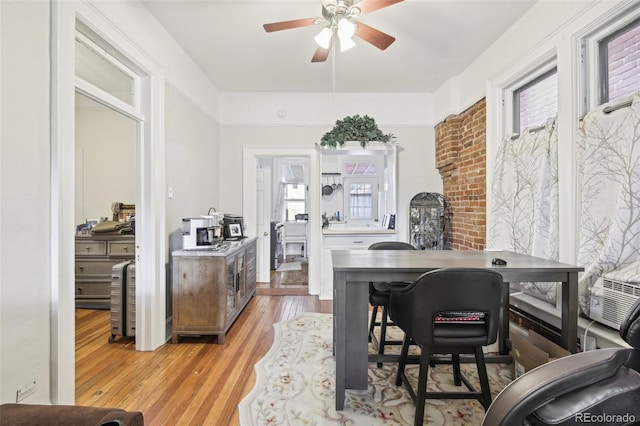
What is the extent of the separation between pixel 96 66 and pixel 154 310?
2.01 meters

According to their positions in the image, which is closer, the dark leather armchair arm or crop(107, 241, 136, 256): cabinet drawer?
the dark leather armchair arm

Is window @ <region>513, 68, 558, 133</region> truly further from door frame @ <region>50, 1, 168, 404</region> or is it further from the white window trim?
door frame @ <region>50, 1, 168, 404</region>

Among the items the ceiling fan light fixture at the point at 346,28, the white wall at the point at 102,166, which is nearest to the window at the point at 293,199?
the white wall at the point at 102,166

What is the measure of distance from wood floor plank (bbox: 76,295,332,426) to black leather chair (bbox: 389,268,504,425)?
3.91 ft

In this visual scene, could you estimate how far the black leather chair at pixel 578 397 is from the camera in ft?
2.13

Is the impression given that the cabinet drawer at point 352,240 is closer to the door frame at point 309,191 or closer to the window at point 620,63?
the door frame at point 309,191

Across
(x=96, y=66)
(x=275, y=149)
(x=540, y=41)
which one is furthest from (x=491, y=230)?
(x=96, y=66)

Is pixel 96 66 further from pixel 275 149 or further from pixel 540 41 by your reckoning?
pixel 540 41

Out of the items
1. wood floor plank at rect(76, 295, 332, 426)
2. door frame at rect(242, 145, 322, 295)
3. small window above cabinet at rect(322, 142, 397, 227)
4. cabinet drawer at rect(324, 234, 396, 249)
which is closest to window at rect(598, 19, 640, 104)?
cabinet drawer at rect(324, 234, 396, 249)

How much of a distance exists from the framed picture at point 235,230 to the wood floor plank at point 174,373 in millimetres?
1061

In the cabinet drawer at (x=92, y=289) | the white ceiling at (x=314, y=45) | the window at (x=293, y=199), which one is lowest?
the cabinet drawer at (x=92, y=289)

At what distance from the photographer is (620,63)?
1.86 m

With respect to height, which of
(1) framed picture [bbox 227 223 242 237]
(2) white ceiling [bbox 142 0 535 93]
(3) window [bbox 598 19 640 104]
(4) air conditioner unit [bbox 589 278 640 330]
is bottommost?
(4) air conditioner unit [bbox 589 278 640 330]

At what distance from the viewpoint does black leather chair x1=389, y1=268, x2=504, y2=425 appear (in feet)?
4.88
